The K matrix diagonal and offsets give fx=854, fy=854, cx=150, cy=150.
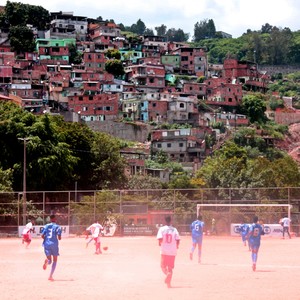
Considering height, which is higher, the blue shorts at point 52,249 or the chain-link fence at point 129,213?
the chain-link fence at point 129,213

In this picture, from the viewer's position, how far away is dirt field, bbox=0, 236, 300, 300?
664 inches

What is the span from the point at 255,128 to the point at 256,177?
5660 cm

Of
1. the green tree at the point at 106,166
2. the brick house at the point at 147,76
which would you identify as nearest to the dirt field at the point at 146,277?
the green tree at the point at 106,166

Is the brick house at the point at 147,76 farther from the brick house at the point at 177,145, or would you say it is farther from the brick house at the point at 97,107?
the brick house at the point at 177,145

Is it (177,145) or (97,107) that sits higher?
(97,107)

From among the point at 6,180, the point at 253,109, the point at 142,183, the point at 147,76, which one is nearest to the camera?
the point at 6,180

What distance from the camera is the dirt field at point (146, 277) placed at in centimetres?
1688

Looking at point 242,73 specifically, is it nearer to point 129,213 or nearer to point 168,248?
point 129,213

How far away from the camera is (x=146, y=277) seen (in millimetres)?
20547

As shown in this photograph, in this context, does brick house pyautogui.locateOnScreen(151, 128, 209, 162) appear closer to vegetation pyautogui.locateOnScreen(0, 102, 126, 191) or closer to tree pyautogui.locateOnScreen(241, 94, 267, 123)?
tree pyautogui.locateOnScreen(241, 94, 267, 123)

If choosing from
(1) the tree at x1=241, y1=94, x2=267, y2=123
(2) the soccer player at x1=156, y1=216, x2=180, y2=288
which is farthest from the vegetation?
(1) the tree at x1=241, y1=94, x2=267, y2=123

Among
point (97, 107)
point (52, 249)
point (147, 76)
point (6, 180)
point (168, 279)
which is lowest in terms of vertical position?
point (168, 279)

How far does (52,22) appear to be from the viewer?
160m

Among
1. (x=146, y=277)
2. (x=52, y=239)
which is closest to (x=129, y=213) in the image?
(x=146, y=277)
